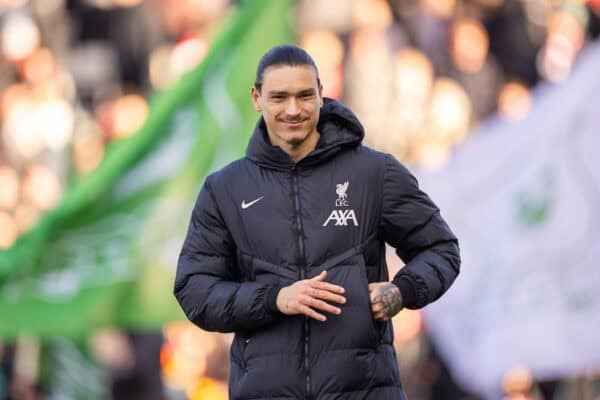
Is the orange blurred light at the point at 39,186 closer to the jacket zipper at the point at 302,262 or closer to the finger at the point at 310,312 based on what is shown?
the jacket zipper at the point at 302,262

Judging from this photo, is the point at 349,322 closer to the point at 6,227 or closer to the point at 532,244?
the point at 532,244

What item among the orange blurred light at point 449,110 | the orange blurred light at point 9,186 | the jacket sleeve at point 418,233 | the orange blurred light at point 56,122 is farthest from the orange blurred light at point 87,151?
the jacket sleeve at point 418,233

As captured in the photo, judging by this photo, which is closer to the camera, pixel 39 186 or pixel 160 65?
pixel 160 65

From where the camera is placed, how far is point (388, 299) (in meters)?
5.93

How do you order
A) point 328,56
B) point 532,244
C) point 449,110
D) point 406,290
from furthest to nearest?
point 328,56 < point 449,110 < point 532,244 < point 406,290

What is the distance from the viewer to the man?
591 centimetres

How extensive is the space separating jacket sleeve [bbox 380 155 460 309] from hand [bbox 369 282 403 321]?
116 millimetres

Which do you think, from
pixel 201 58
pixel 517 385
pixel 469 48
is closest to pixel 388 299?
pixel 201 58

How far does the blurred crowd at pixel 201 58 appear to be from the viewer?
41.7 ft

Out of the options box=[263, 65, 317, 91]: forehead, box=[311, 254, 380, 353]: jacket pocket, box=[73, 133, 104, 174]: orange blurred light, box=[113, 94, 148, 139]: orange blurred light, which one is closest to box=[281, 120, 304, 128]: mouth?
box=[263, 65, 317, 91]: forehead

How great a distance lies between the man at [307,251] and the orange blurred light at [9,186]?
977 cm

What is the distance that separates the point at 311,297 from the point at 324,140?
0.59 meters

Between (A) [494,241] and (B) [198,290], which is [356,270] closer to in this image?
(B) [198,290]

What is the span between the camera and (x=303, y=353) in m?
5.92
